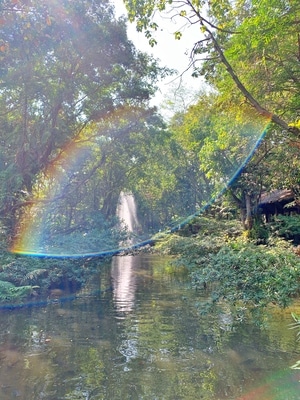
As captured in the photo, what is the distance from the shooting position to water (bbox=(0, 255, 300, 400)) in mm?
4805

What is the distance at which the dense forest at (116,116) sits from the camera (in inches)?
265

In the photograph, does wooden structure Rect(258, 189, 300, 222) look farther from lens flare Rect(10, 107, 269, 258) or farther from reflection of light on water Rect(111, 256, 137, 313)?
reflection of light on water Rect(111, 256, 137, 313)

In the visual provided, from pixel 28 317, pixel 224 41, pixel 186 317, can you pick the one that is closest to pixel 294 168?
pixel 224 41

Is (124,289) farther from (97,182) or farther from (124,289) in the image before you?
(97,182)

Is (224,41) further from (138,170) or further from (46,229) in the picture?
(138,170)

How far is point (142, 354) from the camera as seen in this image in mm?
6090

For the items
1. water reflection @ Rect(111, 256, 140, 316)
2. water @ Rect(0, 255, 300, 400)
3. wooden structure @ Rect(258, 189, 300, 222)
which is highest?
wooden structure @ Rect(258, 189, 300, 222)

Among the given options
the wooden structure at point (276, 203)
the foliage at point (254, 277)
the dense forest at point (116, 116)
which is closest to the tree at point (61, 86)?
the dense forest at point (116, 116)

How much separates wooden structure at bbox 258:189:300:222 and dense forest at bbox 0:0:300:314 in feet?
1.79

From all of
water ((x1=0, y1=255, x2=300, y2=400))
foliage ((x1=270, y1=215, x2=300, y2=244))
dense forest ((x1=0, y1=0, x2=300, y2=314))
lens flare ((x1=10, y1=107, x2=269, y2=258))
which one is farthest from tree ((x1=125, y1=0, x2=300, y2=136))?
foliage ((x1=270, y1=215, x2=300, y2=244))

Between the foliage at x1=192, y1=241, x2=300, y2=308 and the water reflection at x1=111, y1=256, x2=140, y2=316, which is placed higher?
the foliage at x1=192, y1=241, x2=300, y2=308

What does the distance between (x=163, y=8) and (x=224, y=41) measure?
2.02m

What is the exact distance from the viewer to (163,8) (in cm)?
646

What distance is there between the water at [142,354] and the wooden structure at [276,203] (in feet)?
31.8
